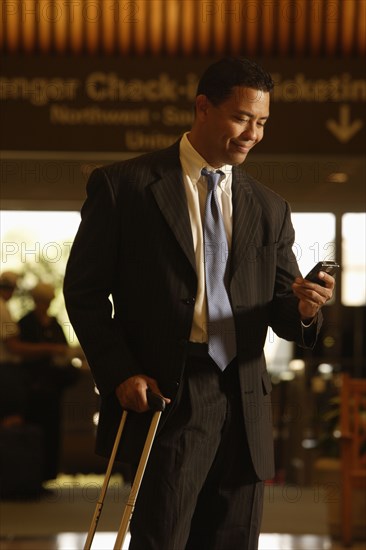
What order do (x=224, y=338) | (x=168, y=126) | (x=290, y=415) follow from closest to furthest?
(x=224, y=338) → (x=168, y=126) → (x=290, y=415)

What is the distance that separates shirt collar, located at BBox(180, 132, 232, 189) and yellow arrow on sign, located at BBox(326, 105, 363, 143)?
2.68 meters

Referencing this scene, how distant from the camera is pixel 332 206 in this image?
18.3ft

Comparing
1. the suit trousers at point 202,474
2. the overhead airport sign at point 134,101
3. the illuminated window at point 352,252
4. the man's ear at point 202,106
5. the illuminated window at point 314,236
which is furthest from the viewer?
the illuminated window at point 352,252

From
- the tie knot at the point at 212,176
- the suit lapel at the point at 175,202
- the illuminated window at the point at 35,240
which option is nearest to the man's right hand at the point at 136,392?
the suit lapel at the point at 175,202

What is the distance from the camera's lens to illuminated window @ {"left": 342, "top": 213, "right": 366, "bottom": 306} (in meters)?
5.61

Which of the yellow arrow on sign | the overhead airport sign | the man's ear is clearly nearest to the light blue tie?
the man's ear

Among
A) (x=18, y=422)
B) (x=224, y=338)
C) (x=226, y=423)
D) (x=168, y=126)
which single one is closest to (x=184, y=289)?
(x=224, y=338)

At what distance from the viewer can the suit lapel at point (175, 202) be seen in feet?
8.89

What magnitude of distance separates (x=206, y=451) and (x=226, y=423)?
9 cm

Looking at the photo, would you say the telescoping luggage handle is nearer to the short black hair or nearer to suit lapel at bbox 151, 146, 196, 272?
suit lapel at bbox 151, 146, 196, 272

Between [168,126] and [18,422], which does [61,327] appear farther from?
[168,126]

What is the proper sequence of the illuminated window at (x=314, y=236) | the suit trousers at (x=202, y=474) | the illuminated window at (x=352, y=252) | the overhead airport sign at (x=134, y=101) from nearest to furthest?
the suit trousers at (x=202, y=474) → the overhead airport sign at (x=134, y=101) → the illuminated window at (x=314, y=236) → the illuminated window at (x=352, y=252)

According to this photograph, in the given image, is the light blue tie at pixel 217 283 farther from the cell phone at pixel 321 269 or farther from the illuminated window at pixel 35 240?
the illuminated window at pixel 35 240

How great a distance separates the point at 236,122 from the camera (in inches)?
106
